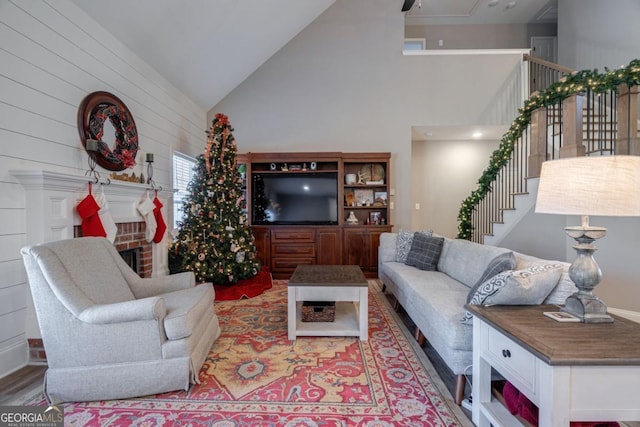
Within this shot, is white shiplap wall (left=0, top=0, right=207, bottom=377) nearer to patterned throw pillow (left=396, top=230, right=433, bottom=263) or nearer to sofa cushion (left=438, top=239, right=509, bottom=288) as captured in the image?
patterned throw pillow (left=396, top=230, right=433, bottom=263)

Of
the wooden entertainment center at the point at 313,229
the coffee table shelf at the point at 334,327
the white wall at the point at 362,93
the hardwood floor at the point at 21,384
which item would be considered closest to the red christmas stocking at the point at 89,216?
the hardwood floor at the point at 21,384

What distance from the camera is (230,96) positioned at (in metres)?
5.67

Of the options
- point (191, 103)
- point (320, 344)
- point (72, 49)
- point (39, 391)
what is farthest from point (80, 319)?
point (191, 103)

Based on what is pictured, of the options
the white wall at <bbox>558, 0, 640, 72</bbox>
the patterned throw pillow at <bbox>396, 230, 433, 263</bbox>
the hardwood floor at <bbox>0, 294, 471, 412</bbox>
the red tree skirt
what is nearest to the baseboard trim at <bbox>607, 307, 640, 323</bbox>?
the patterned throw pillow at <bbox>396, 230, 433, 263</bbox>

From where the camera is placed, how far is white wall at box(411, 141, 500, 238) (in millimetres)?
6379

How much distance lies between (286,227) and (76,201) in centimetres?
301

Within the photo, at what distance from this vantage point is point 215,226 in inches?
165

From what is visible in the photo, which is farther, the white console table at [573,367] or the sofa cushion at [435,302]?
the sofa cushion at [435,302]

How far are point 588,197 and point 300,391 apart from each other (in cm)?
192

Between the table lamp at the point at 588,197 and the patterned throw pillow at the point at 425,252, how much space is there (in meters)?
1.87

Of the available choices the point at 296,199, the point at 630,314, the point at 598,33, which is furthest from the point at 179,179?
the point at 598,33

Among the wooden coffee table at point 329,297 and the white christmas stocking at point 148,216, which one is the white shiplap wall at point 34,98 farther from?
the wooden coffee table at point 329,297

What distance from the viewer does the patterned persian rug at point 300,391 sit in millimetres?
1711

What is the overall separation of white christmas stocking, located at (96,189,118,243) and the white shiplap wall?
27cm
